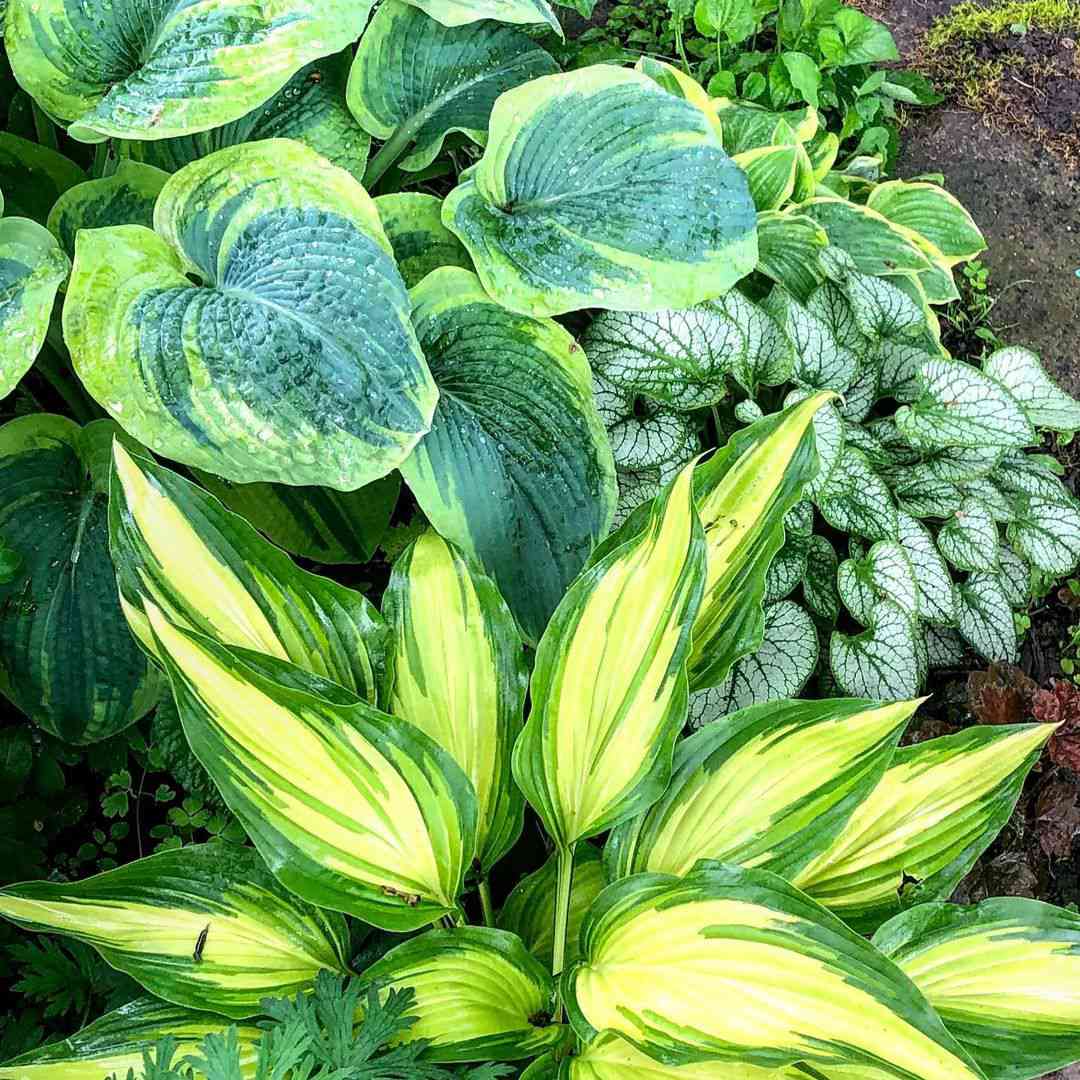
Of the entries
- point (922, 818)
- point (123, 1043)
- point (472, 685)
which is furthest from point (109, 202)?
point (922, 818)

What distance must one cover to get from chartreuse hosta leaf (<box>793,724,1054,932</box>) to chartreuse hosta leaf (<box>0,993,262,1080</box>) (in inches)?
22.8

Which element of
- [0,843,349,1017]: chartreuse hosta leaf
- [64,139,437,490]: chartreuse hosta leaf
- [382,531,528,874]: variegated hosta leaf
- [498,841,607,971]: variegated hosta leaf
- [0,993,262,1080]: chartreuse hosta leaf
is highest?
[64,139,437,490]: chartreuse hosta leaf

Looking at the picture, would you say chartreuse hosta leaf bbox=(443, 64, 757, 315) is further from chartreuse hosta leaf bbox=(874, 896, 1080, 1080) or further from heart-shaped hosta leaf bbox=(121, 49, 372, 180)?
chartreuse hosta leaf bbox=(874, 896, 1080, 1080)

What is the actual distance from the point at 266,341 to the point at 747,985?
703 mm

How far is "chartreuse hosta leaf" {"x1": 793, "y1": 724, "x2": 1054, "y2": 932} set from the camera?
0.99 meters

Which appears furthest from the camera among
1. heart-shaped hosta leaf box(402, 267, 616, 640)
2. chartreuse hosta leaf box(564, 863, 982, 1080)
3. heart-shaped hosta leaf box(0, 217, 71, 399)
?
heart-shaped hosta leaf box(402, 267, 616, 640)

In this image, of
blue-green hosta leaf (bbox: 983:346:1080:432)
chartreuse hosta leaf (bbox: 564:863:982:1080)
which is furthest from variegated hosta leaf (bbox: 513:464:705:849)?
blue-green hosta leaf (bbox: 983:346:1080:432)

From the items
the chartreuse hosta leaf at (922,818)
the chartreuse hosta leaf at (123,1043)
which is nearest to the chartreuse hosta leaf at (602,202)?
the chartreuse hosta leaf at (922,818)

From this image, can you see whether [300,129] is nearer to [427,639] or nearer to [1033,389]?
[427,639]

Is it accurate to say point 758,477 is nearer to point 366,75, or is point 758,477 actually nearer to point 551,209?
point 551,209

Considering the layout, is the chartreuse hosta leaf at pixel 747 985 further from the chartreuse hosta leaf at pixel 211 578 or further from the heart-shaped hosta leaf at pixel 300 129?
the heart-shaped hosta leaf at pixel 300 129

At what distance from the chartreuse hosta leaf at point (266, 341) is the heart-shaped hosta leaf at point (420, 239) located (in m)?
0.21

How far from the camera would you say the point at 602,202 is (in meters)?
1.18

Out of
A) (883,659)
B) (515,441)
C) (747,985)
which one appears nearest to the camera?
(747,985)
